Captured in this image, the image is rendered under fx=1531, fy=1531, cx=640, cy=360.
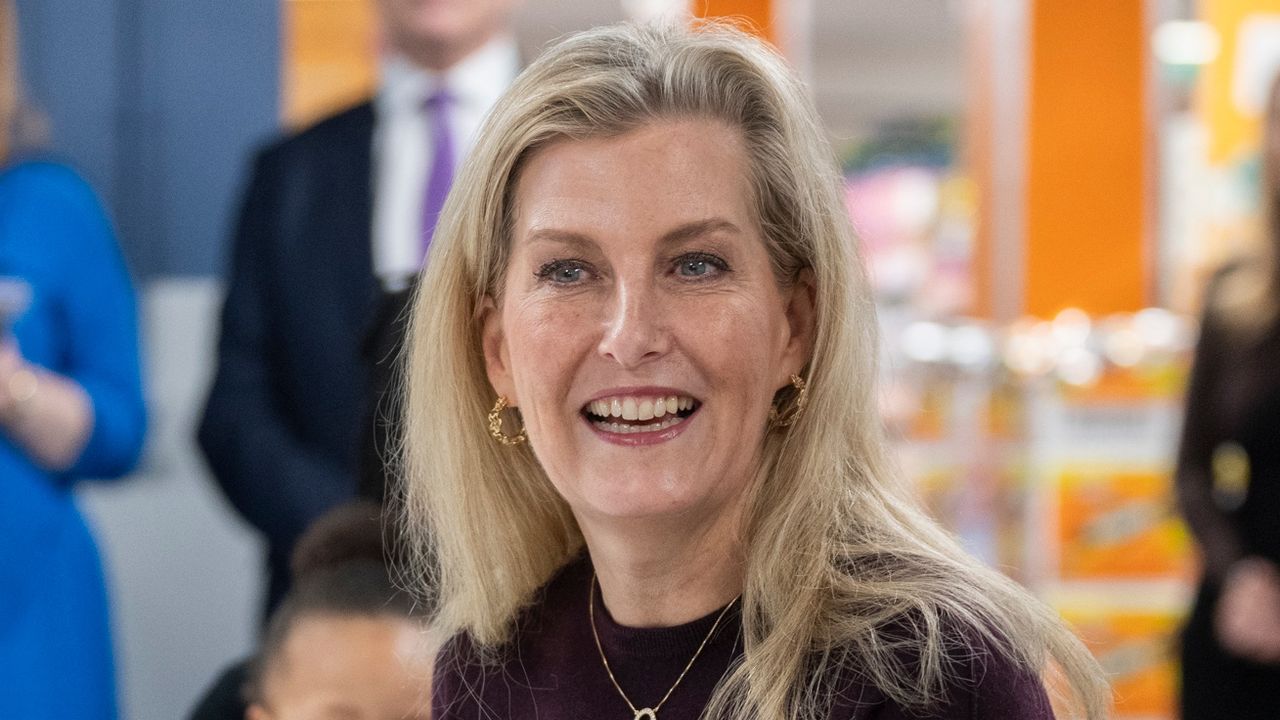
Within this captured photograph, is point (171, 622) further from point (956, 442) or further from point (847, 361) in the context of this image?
point (956, 442)

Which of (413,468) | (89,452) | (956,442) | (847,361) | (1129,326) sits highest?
(847,361)

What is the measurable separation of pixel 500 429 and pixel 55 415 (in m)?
1.08

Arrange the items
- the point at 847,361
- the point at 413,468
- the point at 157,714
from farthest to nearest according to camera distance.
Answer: the point at 157,714
the point at 413,468
the point at 847,361

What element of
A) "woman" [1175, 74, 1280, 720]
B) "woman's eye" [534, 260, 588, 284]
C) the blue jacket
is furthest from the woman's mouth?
"woman" [1175, 74, 1280, 720]

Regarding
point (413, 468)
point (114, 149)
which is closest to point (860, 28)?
point (114, 149)

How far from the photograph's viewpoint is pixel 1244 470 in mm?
2891

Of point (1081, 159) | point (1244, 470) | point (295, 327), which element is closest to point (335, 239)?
point (295, 327)

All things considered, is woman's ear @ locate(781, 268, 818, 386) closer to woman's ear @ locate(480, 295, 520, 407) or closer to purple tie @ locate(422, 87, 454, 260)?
woman's ear @ locate(480, 295, 520, 407)

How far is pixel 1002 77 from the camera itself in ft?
18.3

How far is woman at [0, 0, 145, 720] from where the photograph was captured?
225cm

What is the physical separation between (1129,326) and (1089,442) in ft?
1.44

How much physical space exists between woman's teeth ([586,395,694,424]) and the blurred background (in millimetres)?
2095

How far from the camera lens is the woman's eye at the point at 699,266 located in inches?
47.9

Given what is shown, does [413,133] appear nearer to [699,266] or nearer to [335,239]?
[335,239]
